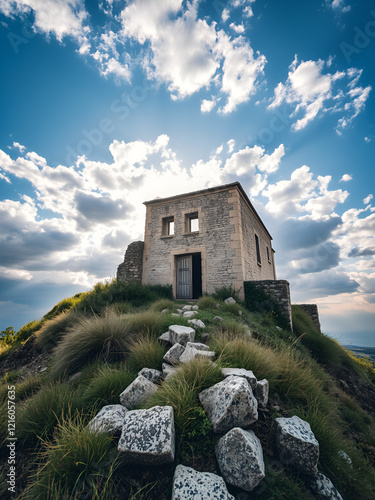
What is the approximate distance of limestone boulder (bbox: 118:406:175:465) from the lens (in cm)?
180

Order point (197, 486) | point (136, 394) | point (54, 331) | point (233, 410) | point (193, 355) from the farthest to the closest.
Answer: point (54, 331) < point (193, 355) < point (136, 394) < point (233, 410) < point (197, 486)

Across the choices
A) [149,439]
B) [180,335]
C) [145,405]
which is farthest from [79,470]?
[180,335]

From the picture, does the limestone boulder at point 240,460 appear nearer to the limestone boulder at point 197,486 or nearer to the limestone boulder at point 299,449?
the limestone boulder at point 197,486

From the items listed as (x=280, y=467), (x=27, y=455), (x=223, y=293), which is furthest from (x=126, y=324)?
(x=223, y=293)

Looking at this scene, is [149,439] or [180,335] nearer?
[149,439]

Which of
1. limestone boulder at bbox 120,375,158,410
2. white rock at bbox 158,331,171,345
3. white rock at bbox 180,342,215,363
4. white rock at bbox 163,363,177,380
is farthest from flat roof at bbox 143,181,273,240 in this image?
limestone boulder at bbox 120,375,158,410

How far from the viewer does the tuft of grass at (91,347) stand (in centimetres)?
392

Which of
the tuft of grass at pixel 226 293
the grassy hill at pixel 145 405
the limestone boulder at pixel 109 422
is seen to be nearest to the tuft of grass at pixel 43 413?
the grassy hill at pixel 145 405

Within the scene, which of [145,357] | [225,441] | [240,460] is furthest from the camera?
[145,357]

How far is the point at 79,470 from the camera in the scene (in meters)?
1.76

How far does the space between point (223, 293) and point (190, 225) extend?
4.25 m

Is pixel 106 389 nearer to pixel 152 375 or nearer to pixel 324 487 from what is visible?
pixel 152 375

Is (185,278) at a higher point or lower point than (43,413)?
higher

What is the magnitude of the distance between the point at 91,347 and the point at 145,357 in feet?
4.09
